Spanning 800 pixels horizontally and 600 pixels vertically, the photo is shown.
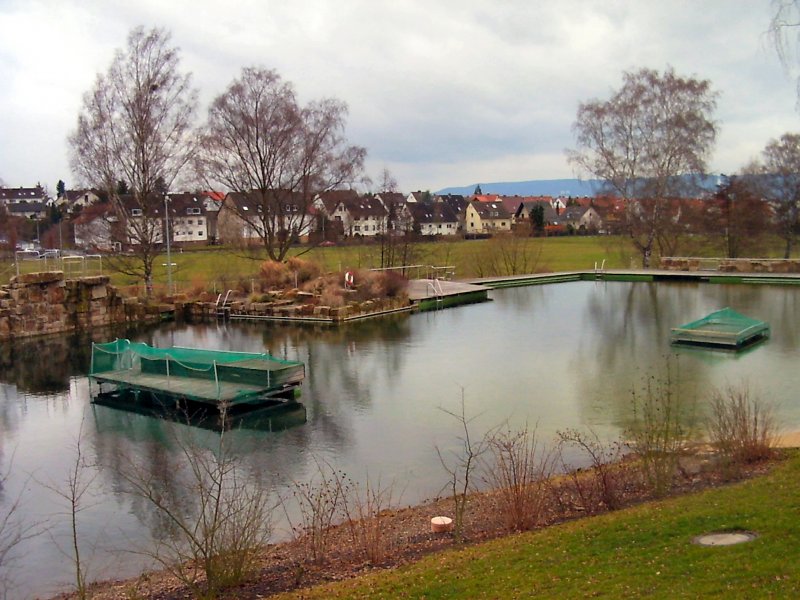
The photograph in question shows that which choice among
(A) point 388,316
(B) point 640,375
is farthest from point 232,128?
(B) point 640,375

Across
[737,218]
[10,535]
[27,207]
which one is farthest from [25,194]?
[10,535]

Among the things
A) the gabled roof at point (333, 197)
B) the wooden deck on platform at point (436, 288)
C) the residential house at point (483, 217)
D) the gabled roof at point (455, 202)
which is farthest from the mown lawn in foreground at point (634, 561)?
the gabled roof at point (455, 202)

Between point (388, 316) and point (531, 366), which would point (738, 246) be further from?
point (531, 366)

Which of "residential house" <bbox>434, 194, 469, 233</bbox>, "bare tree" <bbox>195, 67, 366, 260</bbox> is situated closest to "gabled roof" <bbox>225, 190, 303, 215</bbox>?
"bare tree" <bbox>195, 67, 366, 260</bbox>

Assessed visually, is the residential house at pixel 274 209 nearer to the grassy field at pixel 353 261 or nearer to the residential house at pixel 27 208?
the grassy field at pixel 353 261

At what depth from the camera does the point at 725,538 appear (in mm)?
6516

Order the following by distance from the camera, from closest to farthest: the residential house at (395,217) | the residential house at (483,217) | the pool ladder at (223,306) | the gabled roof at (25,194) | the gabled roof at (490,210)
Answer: the pool ladder at (223,306), the residential house at (395,217), the residential house at (483,217), the gabled roof at (490,210), the gabled roof at (25,194)

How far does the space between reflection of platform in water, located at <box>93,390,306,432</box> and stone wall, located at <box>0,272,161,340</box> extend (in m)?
11.7

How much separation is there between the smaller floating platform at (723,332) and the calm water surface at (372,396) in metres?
0.49

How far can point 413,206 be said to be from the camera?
84500mm

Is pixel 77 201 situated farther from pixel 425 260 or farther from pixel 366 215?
pixel 425 260

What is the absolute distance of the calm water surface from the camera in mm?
9625

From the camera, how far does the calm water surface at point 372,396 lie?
9625mm

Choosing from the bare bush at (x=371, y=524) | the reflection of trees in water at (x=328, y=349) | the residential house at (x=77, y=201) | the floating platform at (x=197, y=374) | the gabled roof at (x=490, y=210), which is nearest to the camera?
the bare bush at (x=371, y=524)
